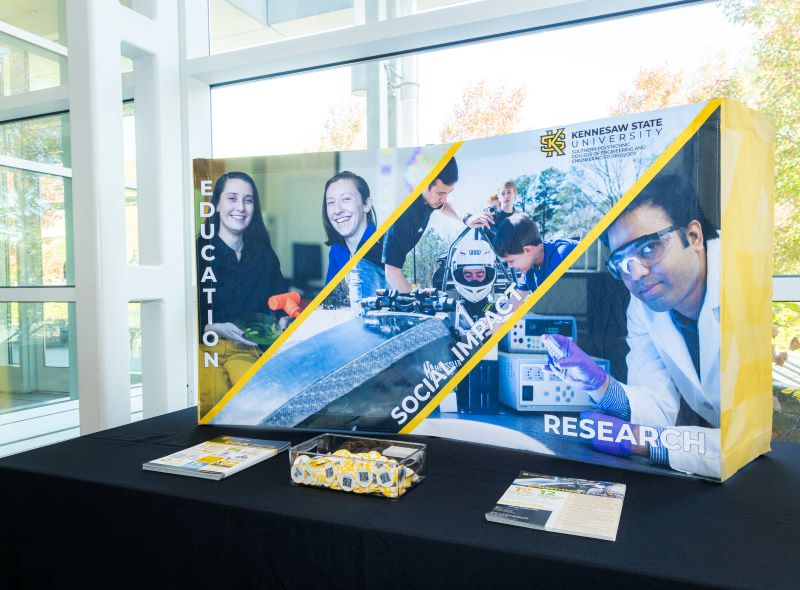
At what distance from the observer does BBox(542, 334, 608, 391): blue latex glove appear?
3.73 feet

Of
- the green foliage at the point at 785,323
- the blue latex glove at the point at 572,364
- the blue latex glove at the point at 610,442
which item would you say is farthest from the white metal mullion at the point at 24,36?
the green foliage at the point at 785,323

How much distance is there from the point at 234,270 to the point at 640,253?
94cm

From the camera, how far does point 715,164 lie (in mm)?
998

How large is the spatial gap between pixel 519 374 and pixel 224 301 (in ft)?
2.47

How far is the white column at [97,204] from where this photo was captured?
167cm

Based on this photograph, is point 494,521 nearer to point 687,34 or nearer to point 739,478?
point 739,478

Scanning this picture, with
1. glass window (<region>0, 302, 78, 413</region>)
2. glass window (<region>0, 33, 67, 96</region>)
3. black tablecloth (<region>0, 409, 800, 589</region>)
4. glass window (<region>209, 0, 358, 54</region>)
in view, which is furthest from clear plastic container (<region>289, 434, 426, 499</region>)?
glass window (<region>0, 33, 67, 96</region>)

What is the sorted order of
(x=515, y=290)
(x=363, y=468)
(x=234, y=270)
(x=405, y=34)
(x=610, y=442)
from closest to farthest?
(x=363, y=468)
(x=610, y=442)
(x=515, y=290)
(x=234, y=270)
(x=405, y=34)

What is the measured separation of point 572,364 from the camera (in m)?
1.16

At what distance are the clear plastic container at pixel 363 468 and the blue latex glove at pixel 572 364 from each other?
1.05ft

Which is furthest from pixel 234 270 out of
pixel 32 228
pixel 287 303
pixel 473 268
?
pixel 32 228

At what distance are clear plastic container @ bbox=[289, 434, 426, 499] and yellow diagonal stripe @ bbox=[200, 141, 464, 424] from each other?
1.12 ft

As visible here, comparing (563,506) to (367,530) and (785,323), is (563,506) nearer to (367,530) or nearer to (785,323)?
(367,530)

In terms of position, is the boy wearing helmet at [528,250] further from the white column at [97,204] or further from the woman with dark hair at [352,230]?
the white column at [97,204]
